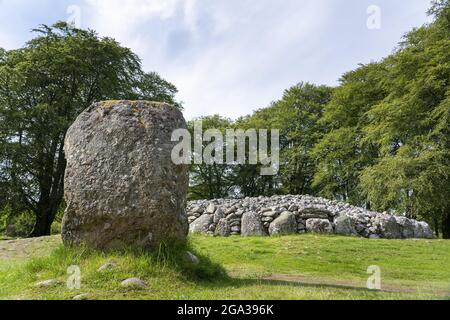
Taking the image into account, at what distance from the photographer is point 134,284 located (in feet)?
23.9

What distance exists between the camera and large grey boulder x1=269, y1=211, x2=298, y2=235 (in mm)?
19109

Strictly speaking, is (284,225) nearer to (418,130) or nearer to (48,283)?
(48,283)

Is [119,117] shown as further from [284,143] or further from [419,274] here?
[284,143]

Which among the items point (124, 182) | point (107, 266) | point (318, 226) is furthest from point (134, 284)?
point (318, 226)

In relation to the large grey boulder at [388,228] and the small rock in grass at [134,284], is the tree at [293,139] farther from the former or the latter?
the small rock in grass at [134,284]

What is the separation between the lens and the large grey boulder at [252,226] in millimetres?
19388

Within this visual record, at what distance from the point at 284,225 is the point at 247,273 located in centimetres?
899

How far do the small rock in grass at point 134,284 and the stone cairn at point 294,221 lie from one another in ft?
40.5

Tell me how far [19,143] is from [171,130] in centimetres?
2252

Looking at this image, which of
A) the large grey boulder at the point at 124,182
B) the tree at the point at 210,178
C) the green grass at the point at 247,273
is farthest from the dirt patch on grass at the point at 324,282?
the tree at the point at 210,178

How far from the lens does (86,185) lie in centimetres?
870

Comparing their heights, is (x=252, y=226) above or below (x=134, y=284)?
above
